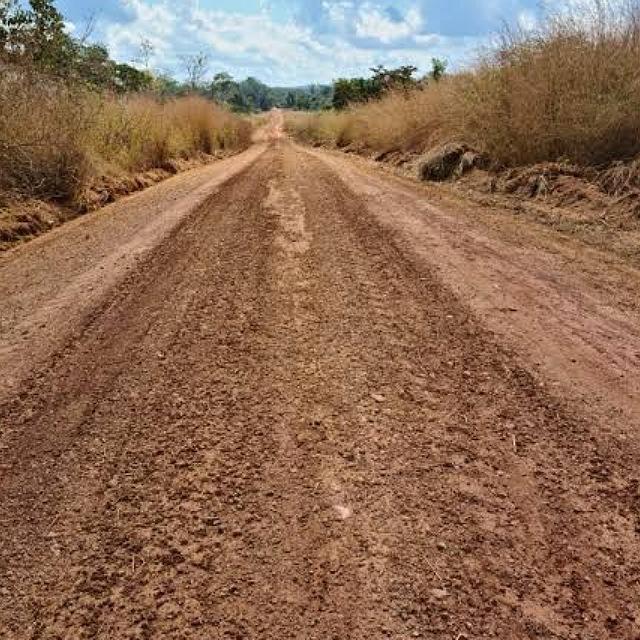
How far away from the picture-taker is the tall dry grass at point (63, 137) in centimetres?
764

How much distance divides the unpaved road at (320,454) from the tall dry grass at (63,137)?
3550 millimetres

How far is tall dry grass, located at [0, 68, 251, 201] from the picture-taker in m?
7.64

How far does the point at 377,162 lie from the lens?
15.3 meters

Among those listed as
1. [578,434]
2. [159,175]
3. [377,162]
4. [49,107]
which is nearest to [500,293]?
[578,434]

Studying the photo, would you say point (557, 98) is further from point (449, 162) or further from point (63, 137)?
point (63, 137)

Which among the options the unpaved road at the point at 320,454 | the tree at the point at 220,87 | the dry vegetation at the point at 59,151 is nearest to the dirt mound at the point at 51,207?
the dry vegetation at the point at 59,151

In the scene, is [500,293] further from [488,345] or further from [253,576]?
[253,576]

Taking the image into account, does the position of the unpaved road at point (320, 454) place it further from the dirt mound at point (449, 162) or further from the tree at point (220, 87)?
the tree at point (220, 87)

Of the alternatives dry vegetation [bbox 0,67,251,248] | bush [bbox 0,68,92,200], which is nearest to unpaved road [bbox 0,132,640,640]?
dry vegetation [bbox 0,67,251,248]

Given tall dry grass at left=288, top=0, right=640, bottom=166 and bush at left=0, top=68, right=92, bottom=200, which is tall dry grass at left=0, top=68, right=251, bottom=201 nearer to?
bush at left=0, top=68, right=92, bottom=200

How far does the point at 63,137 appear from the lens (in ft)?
27.2

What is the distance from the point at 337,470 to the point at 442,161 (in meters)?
9.32

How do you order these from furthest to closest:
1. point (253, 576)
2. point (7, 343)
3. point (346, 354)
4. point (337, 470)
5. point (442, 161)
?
A: point (442, 161)
point (7, 343)
point (346, 354)
point (337, 470)
point (253, 576)

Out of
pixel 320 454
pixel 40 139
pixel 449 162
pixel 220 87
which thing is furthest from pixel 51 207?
pixel 220 87
